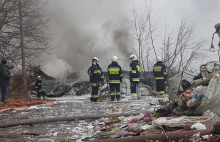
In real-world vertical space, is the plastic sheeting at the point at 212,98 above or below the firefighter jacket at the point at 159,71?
below

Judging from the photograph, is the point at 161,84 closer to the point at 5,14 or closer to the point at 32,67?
the point at 5,14

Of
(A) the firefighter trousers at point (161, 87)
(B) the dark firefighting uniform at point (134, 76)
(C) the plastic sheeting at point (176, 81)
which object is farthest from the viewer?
(A) the firefighter trousers at point (161, 87)

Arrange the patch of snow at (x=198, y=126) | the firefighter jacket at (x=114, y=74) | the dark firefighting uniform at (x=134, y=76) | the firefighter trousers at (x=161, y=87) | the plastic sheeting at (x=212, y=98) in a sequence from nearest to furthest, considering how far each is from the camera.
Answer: the patch of snow at (x=198, y=126) < the plastic sheeting at (x=212, y=98) < the firefighter jacket at (x=114, y=74) < the dark firefighting uniform at (x=134, y=76) < the firefighter trousers at (x=161, y=87)

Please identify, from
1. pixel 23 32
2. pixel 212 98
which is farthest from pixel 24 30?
pixel 212 98

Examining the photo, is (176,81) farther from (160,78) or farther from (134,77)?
(160,78)

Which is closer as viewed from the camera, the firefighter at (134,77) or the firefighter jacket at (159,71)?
the firefighter at (134,77)

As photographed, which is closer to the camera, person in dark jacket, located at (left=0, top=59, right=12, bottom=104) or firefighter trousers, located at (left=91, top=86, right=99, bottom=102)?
person in dark jacket, located at (left=0, top=59, right=12, bottom=104)

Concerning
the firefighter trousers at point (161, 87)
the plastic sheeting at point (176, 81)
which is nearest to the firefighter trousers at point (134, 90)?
the firefighter trousers at point (161, 87)

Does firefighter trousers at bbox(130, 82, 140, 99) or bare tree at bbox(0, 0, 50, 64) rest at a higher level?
bare tree at bbox(0, 0, 50, 64)

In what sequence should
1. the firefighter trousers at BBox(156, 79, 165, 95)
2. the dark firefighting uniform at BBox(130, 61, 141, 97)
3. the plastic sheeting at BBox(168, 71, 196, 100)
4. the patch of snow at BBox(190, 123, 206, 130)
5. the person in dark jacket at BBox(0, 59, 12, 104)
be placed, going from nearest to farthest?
the patch of snow at BBox(190, 123, 206, 130), the plastic sheeting at BBox(168, 71, 196, 100), the person in dark jacket at BBox(0, 59, 12, 104), the dark firefighting uniform at BBox(130, 61, 141, 97), the firefighter trousers at BBox(156, 79, 165, 95)

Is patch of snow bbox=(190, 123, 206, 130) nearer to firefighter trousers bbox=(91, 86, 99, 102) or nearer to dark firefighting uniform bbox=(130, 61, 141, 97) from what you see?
dark firefighting uniform bbox=(130, 61, 141, 97)

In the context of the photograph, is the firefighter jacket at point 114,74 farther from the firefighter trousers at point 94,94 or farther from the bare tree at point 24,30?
the bare tree at point 24,30

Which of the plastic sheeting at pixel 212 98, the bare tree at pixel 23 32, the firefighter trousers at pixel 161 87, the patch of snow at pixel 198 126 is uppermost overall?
the bare tree at pixel 23 32

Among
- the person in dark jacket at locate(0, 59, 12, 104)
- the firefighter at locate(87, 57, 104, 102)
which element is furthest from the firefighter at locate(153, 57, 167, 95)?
the person in dark jacket at locate(0, 59, 12, 104)
